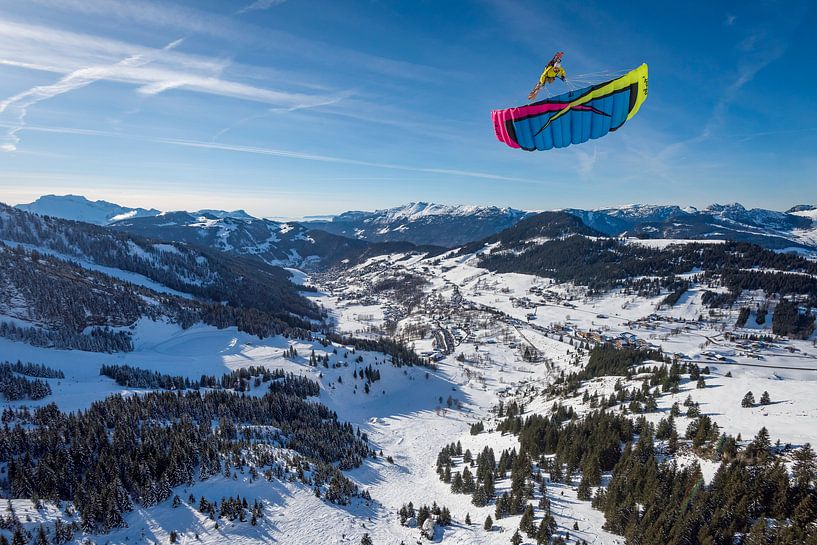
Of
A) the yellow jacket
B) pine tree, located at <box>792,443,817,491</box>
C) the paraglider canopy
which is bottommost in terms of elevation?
pine tree, located at <box>792,443,817,491</box>

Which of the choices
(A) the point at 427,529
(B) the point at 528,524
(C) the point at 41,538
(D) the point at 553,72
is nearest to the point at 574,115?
(D) the point at 553,72

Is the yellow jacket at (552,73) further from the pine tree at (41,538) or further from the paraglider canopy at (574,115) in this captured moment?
the pine tree at (41,538)

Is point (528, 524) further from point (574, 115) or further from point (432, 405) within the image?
point (432, 405)

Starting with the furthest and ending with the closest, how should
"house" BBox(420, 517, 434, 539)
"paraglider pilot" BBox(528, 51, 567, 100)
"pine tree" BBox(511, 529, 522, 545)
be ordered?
"house" BBox(420, 517, 434, 539)
"pine tree" BBox(511, 529, 522, 545)
"paraglider pilot" BBox(528, 51, 567, 100)

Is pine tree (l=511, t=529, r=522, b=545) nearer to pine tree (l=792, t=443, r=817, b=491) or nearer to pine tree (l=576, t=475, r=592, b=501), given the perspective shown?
pine tree (l=576, t=475, r=592, b=501)

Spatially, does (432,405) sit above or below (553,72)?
below

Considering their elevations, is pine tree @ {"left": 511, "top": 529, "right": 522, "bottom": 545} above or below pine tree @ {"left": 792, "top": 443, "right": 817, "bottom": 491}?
below

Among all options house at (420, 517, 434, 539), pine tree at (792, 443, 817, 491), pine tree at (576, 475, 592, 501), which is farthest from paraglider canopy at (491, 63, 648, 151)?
house at (420, 517, 434, 539)

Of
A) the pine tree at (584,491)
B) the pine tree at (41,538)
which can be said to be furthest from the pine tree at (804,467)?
the pine tree at (41,538)

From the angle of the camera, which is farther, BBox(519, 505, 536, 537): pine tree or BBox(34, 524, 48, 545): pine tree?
BBox(519, 505, 536, 537): pine tree

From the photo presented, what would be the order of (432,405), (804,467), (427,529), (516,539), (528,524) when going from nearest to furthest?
(804,467) → (516,539) → (528,524) → (427,529) → (432,405)
